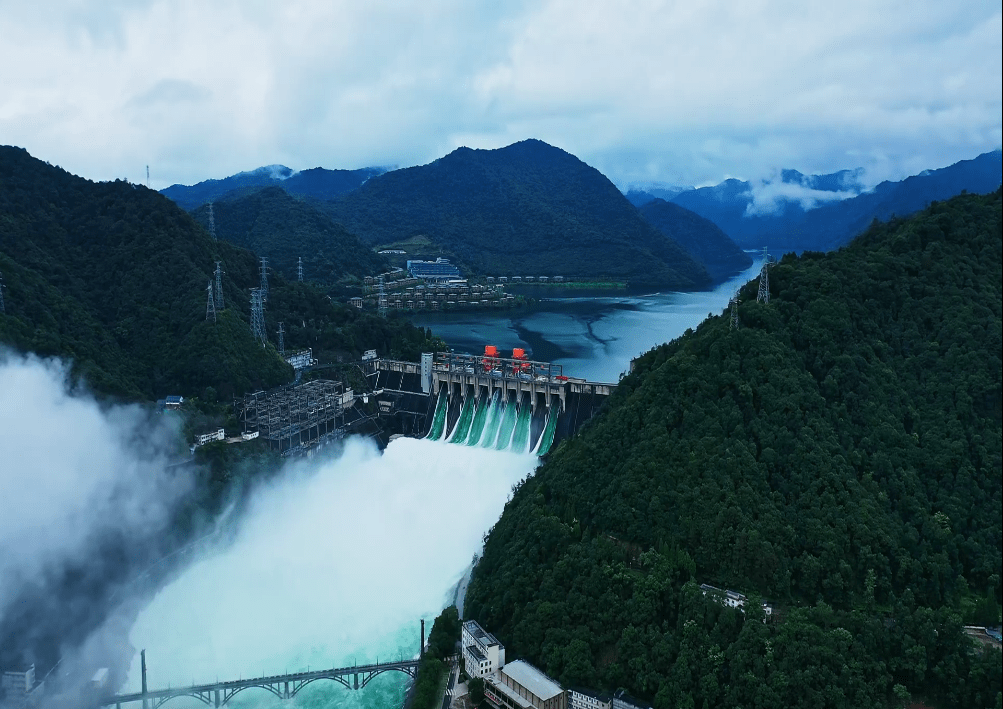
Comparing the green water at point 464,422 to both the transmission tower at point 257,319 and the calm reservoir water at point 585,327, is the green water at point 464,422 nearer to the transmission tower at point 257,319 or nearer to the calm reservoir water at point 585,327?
the calm reservoir water at point 585,327

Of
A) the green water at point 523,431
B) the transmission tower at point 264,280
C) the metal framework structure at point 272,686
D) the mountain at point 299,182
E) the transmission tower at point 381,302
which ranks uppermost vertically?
the mountain at point 299,182

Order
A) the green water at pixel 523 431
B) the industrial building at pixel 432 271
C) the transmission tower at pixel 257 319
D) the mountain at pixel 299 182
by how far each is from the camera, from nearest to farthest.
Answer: the green water at pixel 523 431 → the transmission tower at pixel 257 319 → the industrial building at pixel 432 271 → the mountain at pixel 299 182

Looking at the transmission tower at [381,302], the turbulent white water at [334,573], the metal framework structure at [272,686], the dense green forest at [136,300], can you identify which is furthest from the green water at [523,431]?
the transmission tower at [381,302]

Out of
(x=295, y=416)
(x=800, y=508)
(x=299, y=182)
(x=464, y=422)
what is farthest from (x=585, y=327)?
(x=299, y=182)

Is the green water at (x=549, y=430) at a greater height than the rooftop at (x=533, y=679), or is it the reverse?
the green water at (x=549, y=430)

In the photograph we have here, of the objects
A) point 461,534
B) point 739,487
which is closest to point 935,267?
point 739,487

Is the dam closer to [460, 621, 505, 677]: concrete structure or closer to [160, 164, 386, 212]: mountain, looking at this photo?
[460, 621, 505, 677]: concrete structure

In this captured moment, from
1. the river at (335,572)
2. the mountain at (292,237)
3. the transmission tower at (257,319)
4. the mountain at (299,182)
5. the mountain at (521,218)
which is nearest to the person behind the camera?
the river at (335,572)

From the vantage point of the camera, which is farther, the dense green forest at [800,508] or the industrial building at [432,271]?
the industrial building at [432,271]
